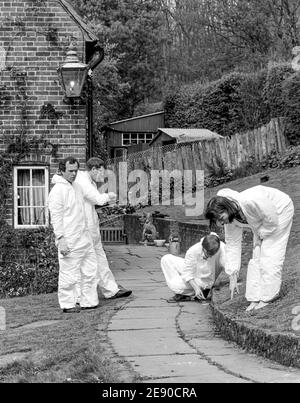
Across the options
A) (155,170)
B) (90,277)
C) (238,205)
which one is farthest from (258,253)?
(155,170)

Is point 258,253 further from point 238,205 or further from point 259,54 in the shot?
point 259,54

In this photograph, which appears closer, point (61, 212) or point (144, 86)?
point (61, 212)

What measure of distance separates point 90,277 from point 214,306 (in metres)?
2.34

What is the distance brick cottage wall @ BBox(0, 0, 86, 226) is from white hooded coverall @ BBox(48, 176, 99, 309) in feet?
17.1

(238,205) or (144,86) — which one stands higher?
(144,86)

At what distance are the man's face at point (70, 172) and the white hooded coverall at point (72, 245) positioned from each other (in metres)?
0.05

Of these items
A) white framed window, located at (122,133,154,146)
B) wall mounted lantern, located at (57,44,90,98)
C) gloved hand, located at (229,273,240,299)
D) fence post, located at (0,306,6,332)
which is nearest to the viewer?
gloved hand, located at (229,273,240,299)

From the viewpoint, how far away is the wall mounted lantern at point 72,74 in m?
15.7

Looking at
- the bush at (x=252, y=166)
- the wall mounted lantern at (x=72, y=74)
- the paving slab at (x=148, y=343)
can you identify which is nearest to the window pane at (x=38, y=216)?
the wall mounted lantern at (x=72, y=74)

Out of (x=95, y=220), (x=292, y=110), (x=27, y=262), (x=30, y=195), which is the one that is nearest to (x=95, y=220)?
A: (x=95, y=220)

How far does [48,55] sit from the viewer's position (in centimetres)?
1673

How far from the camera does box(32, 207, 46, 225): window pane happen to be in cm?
1689

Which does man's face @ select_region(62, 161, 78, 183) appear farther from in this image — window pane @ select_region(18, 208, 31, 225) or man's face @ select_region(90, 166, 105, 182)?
window pane @ select_region(18, 208, 31, 225)

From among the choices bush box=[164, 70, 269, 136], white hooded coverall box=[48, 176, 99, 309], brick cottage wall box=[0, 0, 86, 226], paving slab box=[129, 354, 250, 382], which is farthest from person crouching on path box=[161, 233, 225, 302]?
bush box=[164, 70, 269, 136]
